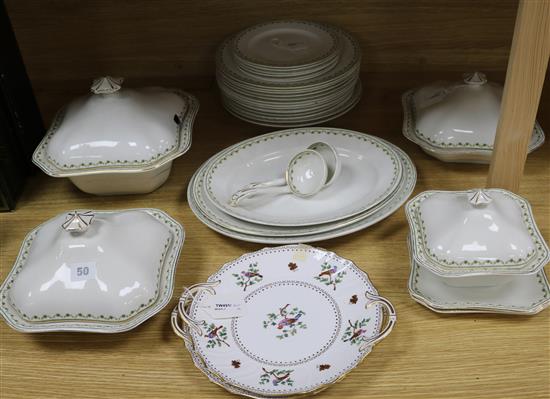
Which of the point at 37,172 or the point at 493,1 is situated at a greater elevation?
the point at 493,1

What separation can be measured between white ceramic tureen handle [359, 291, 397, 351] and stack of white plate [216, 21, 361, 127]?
1.19 ft

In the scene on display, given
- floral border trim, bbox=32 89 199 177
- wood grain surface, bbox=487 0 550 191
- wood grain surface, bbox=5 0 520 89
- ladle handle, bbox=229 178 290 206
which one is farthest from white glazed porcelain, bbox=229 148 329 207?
wood grain surface, bbox=5 0 520 89

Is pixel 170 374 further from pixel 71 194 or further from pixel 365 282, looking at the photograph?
pixel 71 194

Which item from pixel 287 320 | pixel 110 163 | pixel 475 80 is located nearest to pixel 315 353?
pixel 287 320

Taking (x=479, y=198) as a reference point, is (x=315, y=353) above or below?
below

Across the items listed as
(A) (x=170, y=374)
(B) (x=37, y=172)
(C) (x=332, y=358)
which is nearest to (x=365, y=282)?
(C) (x=332, y=358)

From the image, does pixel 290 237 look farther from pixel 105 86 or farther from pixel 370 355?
pixel 105 86

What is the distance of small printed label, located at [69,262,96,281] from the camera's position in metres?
0.76

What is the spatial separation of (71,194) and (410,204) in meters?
0.49

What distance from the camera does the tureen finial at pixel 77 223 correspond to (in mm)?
774

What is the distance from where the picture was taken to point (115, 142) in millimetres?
908

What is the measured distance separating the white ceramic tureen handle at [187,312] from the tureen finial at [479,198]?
11.9 inches

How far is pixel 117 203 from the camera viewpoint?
97cm

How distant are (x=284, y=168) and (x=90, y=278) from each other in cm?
33
